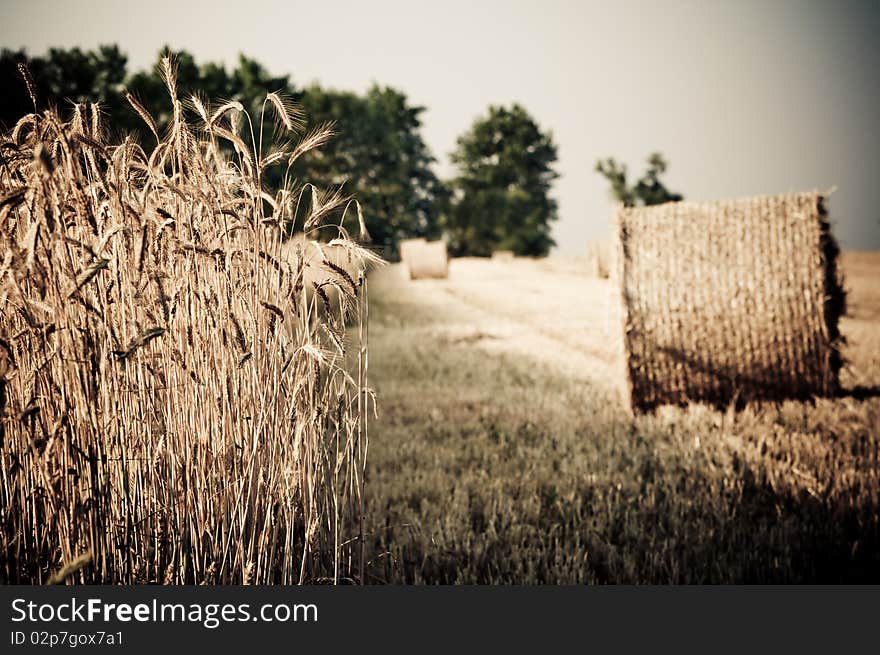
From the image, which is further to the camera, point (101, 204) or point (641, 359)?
point (641, 359)

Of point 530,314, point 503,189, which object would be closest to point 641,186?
point 503,189

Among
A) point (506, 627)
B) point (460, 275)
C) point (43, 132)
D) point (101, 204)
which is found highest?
point (460, 275)

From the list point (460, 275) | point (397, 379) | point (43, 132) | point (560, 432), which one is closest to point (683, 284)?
point (560, 432)

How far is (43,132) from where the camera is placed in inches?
68.4

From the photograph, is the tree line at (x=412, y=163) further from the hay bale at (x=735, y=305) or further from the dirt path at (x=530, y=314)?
the hay bale at (x=735, y=305)

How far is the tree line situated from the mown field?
2714 cm

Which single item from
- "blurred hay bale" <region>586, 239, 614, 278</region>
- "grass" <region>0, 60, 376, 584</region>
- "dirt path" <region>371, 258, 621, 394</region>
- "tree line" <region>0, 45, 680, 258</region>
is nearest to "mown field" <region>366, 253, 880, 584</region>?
"dirt path" <region>371, 258, 621, 394</region>

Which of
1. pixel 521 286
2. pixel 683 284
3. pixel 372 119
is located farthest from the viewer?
pixel 372 119

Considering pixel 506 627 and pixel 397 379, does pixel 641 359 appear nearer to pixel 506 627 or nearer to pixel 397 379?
pixel 397 379

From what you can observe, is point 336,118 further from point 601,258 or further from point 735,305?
point 735,305

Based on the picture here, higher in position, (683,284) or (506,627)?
(683,284)

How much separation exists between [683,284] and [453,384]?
2.44m

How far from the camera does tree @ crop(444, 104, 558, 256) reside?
Result: 48000mm

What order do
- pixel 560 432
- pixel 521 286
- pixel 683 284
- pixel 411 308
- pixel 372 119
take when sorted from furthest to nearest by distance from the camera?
pixel 372 119, pixel 521 286, pixel 411 308, pixel 683 284, pixel 560 432
